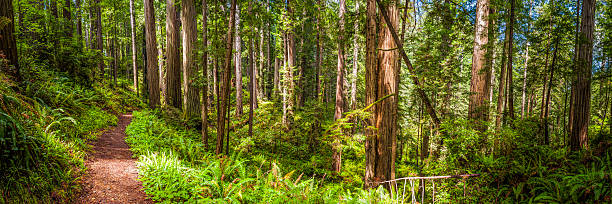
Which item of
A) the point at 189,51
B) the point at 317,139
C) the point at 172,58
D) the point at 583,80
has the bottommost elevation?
the point at 317,139

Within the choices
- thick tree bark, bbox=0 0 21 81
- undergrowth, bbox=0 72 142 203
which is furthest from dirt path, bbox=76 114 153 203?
thick tree bark, bbox=0 0 21 81

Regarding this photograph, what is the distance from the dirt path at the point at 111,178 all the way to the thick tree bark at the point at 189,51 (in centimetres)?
356

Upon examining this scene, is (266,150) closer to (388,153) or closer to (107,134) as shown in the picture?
(107,134)

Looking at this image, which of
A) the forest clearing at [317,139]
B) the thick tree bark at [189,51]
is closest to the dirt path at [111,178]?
the forest clearing at [317,139]

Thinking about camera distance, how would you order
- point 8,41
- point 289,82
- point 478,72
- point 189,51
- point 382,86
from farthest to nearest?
1. point 289,82
2. point 189,51
3. point 478,72
4. point 8,41
5. point 382,86

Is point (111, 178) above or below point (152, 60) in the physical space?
below

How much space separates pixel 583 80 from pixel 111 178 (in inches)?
434

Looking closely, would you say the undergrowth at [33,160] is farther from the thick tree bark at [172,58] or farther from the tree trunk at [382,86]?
the thick tree bark at [172,58]

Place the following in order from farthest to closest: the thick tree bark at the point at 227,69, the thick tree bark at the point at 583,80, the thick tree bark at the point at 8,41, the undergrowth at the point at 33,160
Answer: the thick tree bark at the point at 583,80, the thick tree bark at the point at 8,41, the thick tree bark at the point at 227,69, the undergrowth at the point at 33,160

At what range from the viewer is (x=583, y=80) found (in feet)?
21.1

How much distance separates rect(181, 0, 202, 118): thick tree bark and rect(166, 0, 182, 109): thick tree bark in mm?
1203

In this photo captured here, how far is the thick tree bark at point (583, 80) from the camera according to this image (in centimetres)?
616

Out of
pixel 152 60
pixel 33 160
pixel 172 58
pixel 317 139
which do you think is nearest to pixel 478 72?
pixel 317 139

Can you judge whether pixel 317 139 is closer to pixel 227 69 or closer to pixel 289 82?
pixel 227 69
